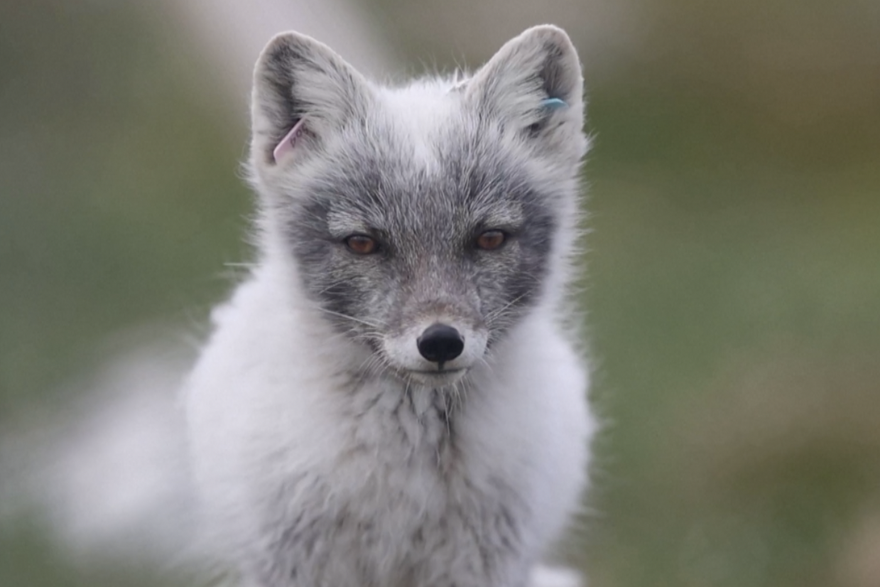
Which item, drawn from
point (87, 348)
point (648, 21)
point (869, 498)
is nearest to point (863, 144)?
point (648, 21)

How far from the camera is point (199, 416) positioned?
8.21 feet

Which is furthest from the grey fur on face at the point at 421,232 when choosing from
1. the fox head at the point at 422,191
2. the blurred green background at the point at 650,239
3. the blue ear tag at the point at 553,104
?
the blurred green background at the point at 650,239

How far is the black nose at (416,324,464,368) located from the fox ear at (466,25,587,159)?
51 centimetres

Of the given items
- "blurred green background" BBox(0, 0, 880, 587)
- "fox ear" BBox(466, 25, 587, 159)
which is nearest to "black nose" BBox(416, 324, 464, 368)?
"fox ear" BBox(466, 25, 587, 159)

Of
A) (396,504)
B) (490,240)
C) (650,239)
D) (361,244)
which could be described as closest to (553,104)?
(490,240)

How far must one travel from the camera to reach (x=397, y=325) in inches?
76.7

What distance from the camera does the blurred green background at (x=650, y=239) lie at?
331 centimetres

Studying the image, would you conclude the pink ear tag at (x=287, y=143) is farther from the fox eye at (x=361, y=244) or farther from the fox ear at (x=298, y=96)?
the fox eye at (x=361, y=244)

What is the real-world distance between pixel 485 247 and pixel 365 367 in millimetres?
373

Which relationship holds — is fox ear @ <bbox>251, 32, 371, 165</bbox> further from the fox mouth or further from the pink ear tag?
the fox mouth

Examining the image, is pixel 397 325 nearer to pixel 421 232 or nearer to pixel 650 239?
pixel 421 232

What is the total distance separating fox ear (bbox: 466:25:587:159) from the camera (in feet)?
6.89

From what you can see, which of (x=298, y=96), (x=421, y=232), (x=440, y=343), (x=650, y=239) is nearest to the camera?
(x=440, y=343)

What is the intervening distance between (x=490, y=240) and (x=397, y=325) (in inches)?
10.1
